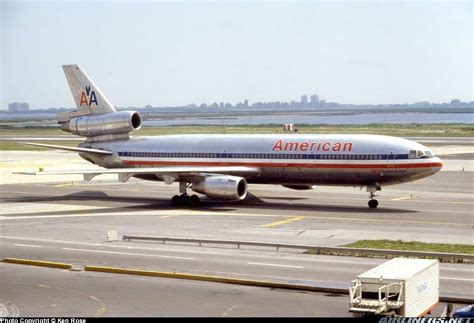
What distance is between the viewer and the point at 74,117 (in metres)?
60.3

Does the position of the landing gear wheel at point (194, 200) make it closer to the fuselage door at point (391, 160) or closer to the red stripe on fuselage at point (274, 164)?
the red stripe on fuselage at point (274, 164)

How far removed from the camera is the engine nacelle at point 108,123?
5838 cm

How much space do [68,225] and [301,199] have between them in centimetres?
1787

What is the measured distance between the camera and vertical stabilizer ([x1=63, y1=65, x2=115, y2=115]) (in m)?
59.3

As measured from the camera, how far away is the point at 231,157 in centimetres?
5325

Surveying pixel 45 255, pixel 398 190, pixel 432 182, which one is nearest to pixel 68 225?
pixel 45 255

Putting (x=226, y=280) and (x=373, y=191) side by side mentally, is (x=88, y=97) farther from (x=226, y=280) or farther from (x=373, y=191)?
(x=226, y=280)

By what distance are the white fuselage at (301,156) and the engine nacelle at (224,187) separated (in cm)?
236

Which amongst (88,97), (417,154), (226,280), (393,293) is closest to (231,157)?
(417,154)

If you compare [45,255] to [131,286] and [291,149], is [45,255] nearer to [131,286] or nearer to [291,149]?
[131,286]

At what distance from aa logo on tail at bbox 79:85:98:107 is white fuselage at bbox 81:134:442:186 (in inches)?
172

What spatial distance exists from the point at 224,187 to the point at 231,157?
3.94 meters

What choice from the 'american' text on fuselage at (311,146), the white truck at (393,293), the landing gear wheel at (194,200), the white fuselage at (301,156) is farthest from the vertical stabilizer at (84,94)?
the white truck at (393,293)

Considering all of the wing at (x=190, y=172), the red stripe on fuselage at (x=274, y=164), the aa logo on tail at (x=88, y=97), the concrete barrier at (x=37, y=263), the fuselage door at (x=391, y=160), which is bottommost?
the concrete barrier at (x=37, y=263)
